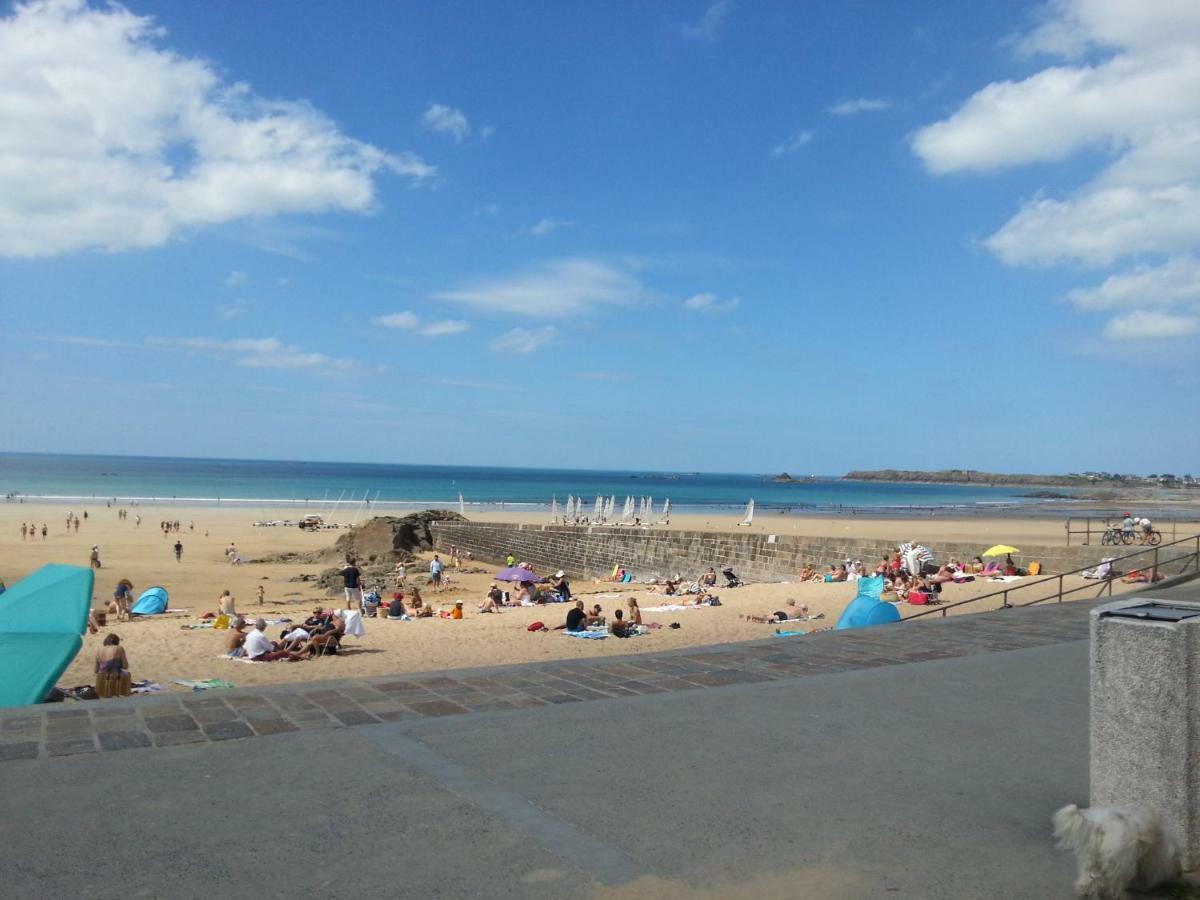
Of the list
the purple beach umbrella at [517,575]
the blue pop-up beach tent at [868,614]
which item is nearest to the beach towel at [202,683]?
the blue pop-up beach tent at [868,614]

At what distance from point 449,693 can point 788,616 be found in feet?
38.7

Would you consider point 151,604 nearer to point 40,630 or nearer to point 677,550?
point 40,630

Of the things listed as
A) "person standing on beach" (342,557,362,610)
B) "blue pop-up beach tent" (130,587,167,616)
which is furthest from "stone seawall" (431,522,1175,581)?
"blue pop-up beach tent" (130,587,167,616)

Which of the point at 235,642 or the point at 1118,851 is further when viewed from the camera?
the point at 235,642

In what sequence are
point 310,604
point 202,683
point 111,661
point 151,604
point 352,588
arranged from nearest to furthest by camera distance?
point 111,661 → point 202,683 → point 352,588 → point 151,604 → point 310,604

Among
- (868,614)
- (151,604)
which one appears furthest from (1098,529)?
(151,604)

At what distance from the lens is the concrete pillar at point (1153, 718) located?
294 centimetres

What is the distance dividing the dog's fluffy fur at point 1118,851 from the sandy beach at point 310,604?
6.09 metres

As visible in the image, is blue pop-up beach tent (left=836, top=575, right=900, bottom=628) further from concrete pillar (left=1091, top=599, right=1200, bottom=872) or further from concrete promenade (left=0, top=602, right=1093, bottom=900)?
concrete pillar (left=1091, top=599, right=1200, bottom=872)

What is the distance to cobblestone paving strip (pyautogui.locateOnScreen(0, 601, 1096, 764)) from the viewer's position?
452 centimetres

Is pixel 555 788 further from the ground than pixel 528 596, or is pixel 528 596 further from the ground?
pixel 555 788

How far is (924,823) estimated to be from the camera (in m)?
3.51

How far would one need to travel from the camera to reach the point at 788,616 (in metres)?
16.5

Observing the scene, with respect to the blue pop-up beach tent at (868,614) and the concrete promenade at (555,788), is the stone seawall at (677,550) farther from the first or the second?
the concrete promenade at (555,788)
